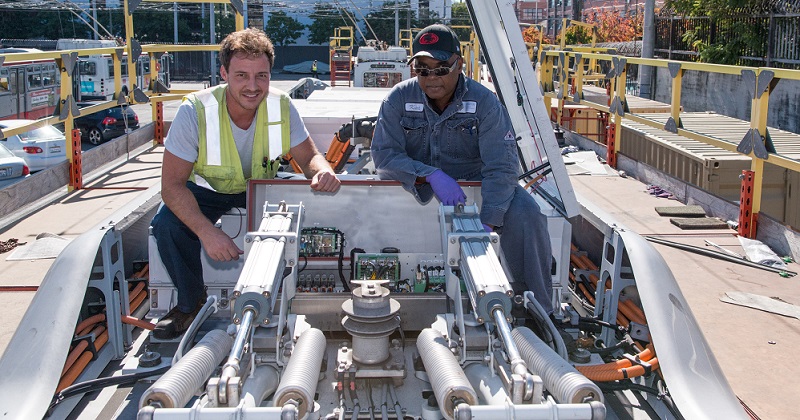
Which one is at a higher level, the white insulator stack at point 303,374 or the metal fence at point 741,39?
the metal fence at point 741,39

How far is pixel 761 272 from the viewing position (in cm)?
646

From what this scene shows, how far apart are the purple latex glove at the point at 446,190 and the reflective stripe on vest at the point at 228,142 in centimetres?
100

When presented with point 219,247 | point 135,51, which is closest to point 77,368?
point 219,247

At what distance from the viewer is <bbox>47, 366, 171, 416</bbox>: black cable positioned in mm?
3696

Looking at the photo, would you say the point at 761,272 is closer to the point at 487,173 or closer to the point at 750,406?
the point at 750,406

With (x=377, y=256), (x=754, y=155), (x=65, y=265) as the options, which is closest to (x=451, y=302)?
(x=377, y=256)

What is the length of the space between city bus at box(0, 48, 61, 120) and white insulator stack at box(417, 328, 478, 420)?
60.6ft

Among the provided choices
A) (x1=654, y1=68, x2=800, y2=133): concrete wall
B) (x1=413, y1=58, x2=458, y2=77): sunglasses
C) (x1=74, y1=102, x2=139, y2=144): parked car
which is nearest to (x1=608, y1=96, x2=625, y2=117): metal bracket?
(x1=654, y1=68, x2=800, y2=133): concrete wall

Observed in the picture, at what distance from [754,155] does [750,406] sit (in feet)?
13.5

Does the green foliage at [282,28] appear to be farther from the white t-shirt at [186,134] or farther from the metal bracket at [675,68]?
the white t-shirt at [186,134]

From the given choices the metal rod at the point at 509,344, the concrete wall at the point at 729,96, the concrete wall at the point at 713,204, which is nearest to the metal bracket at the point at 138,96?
the concrete wall at the point at 713,204

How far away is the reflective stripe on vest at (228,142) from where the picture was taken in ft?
14.4

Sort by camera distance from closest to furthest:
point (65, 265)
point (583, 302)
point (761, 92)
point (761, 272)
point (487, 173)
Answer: point (65, 265) → point (487, 173) → point (583, 302) → point (761, 272) → point (761, 92)

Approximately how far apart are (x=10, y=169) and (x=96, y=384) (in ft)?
34.6
